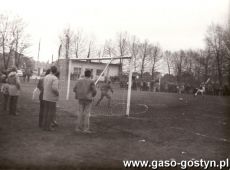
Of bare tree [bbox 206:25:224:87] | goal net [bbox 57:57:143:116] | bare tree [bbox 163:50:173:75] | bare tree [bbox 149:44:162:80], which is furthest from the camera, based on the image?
bare tree [bbox 163:50:173:75]

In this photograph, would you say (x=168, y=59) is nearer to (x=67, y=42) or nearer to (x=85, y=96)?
(x=67, y=42)

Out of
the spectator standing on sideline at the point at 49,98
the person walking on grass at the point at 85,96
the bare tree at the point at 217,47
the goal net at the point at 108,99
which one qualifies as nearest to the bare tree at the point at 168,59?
the bare tree at the point at 217,47

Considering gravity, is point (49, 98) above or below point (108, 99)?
above

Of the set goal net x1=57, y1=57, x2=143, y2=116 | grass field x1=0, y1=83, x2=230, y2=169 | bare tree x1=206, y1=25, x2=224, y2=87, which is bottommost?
grass field x1=0, y1=83, x2=230, y2=169

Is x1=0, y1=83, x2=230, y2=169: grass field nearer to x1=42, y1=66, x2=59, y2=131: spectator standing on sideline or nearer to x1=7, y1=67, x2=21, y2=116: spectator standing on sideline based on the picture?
x1=42, y1=66, x2=59, y2=131: spectator standing on sideline

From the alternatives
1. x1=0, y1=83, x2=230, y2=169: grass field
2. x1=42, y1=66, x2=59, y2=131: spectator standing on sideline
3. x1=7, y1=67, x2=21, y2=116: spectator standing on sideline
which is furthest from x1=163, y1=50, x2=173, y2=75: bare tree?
x1=42, y1=66, x2=59, y2=131: spectator standing on sideline

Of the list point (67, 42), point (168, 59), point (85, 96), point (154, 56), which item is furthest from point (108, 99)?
point (168, 59)

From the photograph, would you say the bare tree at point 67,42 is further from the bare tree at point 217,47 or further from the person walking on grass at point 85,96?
the person walking on grass at point 85,96

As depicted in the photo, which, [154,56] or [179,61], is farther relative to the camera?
[179,61]

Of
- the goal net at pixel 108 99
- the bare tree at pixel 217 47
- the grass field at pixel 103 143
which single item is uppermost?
the bare tree at pixel 217 47

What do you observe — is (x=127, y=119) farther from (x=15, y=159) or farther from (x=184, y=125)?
(x=15, y=159)

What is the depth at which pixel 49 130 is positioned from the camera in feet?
31.7

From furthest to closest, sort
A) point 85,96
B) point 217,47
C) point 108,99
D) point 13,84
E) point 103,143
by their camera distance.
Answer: point 217,47 → point 108,99 → point 13,84 → point 85,96 → point 103,143

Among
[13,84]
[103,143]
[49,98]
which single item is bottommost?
[103,143]
